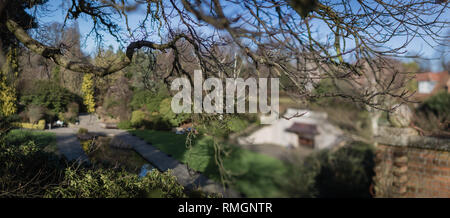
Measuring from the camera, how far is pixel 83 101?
718 cm

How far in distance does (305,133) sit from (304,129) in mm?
170

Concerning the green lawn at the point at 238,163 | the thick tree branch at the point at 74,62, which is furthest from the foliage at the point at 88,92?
the thick tree branch at the point at 74,62

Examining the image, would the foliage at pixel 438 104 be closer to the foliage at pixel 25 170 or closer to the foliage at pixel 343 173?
the foliage at pixel 343 173

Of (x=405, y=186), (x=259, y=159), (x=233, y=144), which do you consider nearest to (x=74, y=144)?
(x=233, y=144)

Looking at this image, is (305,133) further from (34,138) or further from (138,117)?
(34,138)

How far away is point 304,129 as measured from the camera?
7965mm

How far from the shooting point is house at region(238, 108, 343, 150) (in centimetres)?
757

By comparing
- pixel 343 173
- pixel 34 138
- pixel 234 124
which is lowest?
pixel 343 173

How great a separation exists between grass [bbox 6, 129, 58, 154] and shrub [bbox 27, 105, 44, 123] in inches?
19.2

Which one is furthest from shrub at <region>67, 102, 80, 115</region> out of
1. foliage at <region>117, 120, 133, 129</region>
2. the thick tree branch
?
the thick tree branch

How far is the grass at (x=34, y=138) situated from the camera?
548 cm

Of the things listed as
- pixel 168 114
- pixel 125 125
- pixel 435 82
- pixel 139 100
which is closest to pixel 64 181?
pixel 168 114

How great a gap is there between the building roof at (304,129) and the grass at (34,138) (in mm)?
6870

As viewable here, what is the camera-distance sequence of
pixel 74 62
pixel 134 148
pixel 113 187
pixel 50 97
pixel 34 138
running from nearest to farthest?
pixel 74 62 < pixel 113 187 < pixel 34 138 < pixel 50 97 < pixel 134 148
